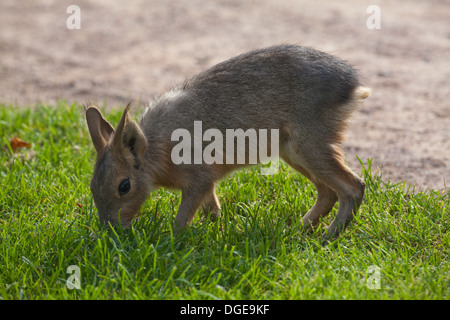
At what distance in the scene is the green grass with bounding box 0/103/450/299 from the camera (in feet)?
11.7

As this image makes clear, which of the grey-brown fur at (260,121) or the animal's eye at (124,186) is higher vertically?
the grey-brown fur at (260,121)

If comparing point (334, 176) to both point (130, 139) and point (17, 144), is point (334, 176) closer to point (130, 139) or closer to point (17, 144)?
point (130, 139)

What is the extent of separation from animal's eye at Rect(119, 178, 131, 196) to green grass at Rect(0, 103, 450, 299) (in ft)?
0.85

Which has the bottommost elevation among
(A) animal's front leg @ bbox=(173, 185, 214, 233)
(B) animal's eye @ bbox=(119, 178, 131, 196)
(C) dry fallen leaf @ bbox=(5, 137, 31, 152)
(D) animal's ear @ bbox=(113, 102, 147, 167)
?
(A) animal's front leg @ bbox=(173, 185, 214, 233)

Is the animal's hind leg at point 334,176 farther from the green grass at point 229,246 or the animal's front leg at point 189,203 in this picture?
the animal's front leg at point 189,203

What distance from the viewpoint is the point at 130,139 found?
4.08 metres

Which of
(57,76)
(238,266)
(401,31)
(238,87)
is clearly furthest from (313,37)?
(238,266)

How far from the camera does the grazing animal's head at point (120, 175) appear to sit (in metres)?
4.01

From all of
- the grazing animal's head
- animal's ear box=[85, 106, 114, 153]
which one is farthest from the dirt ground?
animal's ear box=[85, 106, 114, 153]

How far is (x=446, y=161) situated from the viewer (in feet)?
17.6

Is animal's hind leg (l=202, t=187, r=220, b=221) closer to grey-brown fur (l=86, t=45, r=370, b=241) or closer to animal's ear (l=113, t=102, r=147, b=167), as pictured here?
grey-brown fur (l=86, t=45, r=370, b=241)

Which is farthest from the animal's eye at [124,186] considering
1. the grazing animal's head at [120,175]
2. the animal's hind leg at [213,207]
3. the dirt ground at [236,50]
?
the dirt ground at [236,50]
